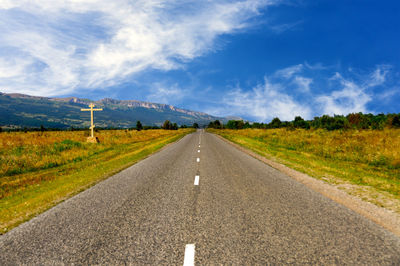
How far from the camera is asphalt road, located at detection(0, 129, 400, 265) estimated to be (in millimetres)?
3357

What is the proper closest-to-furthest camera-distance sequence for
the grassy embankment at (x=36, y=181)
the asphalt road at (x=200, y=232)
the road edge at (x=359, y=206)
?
the asphalt road at (x=200, y=232) < the road edge at (x=359, y=206) < the grassy embankment at (x=36, y=181)

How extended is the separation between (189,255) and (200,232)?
0.84 meters

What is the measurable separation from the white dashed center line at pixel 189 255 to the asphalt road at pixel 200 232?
1.0 inches

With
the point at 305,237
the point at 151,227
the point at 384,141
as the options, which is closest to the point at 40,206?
the point at 151,227

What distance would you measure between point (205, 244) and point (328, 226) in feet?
8.95

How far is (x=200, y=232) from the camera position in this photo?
416 cm

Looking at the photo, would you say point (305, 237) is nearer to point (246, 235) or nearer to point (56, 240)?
point (246, 235)

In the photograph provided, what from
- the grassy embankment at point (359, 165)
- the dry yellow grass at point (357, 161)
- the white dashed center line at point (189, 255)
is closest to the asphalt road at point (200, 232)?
the white dashed center line at point (189, 255)

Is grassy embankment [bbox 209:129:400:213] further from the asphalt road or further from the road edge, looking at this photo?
the asphalt road

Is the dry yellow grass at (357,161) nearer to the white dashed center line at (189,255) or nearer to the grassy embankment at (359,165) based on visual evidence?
the grassy embankment at (359,165)

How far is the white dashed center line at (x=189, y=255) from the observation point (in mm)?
3147

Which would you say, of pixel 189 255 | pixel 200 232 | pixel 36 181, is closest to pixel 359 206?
pixel 200 232

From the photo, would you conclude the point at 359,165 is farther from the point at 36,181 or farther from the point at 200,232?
the point at 36,181

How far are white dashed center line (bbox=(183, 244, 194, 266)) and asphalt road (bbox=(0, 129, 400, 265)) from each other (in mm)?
25
